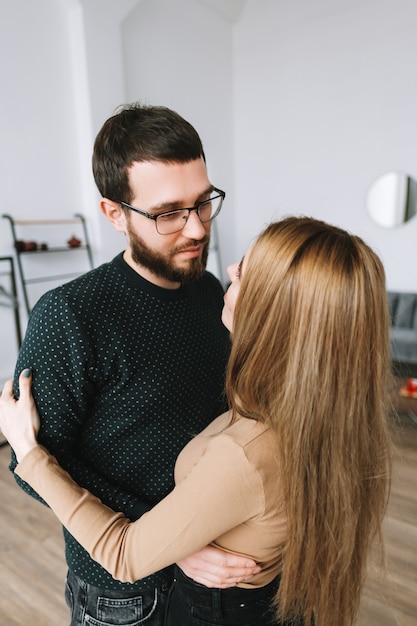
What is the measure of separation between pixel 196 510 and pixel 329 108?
195 inches

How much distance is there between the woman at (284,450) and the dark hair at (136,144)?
310 mm

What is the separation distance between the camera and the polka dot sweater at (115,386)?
82 cm

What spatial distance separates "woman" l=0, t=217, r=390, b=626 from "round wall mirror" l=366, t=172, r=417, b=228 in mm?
4093

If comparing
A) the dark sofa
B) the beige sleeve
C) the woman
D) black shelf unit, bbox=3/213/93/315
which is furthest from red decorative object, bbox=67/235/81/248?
the beige sleeve

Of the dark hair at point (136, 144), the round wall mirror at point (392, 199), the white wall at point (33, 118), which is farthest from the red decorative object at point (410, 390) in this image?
the white wall at point (33, 118)

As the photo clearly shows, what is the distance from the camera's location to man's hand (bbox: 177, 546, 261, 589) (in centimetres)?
75

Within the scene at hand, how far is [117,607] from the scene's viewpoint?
92 cm

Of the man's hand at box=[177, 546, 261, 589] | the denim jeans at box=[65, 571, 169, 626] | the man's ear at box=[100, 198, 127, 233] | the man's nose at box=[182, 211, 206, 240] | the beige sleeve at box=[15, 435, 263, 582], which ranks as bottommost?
the denim jeans at box=[65, 571, 169, 626]

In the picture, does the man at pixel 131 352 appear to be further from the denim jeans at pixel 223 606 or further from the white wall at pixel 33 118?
the white wall at pixel 33 118

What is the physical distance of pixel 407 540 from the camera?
2123mm

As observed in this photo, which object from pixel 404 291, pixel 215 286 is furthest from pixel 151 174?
pixel 404 291

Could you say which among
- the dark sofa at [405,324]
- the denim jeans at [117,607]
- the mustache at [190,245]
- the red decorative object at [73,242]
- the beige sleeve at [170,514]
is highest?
the mustache at [190,245]

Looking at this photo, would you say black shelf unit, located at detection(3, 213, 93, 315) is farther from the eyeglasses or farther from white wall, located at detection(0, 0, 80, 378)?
the eyeglasses

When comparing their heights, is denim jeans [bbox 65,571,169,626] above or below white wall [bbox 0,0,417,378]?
below
